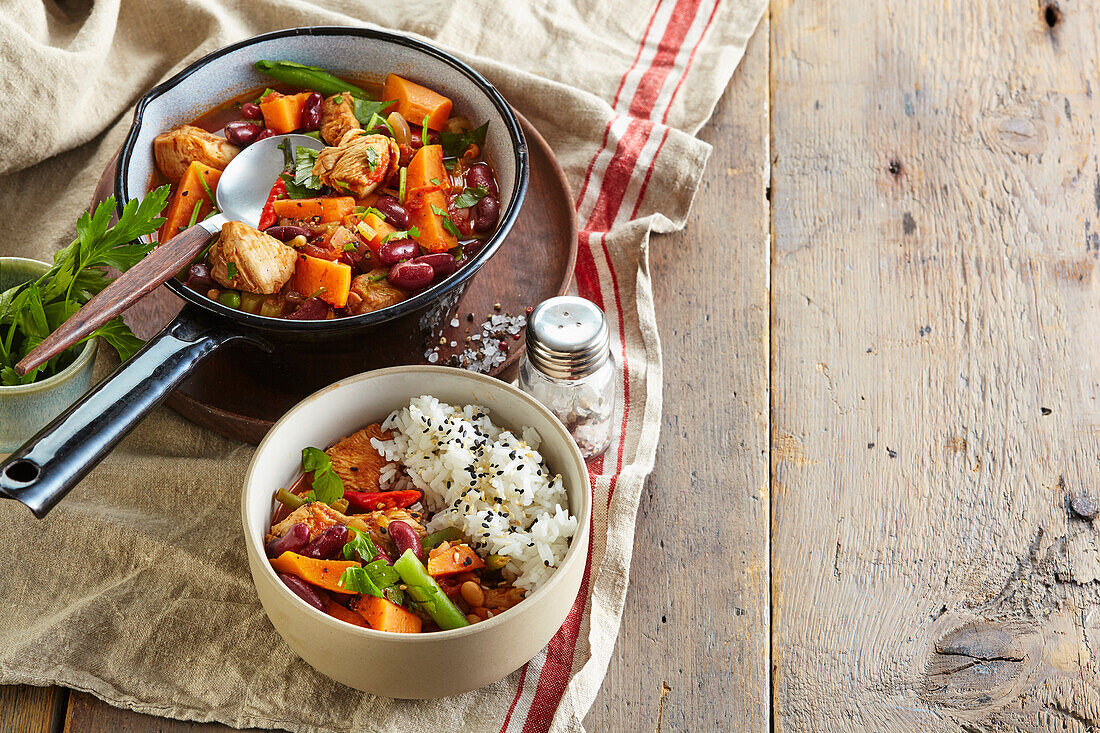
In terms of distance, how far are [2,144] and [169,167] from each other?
1.87 feet

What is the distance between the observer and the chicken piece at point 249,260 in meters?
2.34

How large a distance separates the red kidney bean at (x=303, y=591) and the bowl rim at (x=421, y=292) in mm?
573

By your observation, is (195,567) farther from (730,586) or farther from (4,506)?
(730,586)

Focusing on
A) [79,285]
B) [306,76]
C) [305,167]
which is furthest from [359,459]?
[306,76]

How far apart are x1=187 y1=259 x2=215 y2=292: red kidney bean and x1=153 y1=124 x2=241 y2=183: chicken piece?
417 millimetres

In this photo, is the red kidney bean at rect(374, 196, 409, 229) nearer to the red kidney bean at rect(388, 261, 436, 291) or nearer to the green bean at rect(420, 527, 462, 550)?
the red kidney bean at rect(388, 261, 436, 291)

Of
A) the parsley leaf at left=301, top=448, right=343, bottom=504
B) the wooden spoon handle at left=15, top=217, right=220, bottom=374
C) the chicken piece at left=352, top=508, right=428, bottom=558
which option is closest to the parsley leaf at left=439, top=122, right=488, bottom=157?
the wooden spoon handle at left=15, top=217, right=220, bottom=374

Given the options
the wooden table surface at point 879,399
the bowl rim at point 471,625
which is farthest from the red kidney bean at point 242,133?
the wooden table surface at point 879,399

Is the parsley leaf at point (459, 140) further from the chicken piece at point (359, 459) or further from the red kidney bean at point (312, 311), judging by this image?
the chicken piece at point (359, 459)

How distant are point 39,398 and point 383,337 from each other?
32.2 inches

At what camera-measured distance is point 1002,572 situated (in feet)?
7.97

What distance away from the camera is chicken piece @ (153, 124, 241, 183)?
2.69 metres

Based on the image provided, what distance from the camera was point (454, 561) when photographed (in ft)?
6.82

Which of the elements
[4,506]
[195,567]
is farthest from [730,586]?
[4,506]
